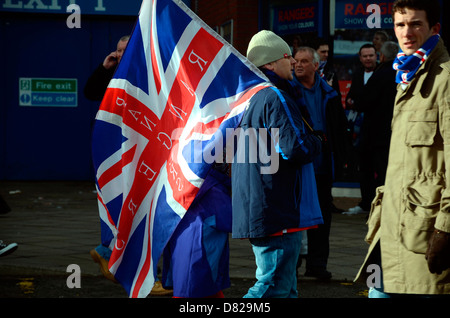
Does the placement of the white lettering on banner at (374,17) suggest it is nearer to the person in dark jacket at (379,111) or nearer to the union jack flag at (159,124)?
the person in dark jacket at (379,111)

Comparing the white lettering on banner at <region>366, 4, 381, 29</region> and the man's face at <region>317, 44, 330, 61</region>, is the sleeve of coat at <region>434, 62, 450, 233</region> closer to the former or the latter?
the man's face at <region>317, 44, 330, 61</region>

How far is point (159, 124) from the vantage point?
16.7 ft

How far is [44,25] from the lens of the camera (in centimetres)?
1620

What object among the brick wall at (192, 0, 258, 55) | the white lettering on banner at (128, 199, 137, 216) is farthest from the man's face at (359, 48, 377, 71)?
the white lettering on banner at (128, 199, 137, 216)

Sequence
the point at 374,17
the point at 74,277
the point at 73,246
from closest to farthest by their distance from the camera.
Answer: the point at 74,277, the point at 73,246, the point at 374,17

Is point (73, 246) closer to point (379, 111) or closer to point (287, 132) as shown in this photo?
point (379, 111)

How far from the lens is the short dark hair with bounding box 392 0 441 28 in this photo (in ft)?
12.3

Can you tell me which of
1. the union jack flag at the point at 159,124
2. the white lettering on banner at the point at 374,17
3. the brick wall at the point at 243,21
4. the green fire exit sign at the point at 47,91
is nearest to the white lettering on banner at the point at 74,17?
the green fire exit sign at the point at 47,91

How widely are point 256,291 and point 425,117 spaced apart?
1700 millimetres

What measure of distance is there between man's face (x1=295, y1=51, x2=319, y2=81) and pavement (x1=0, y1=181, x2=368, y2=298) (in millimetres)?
1703

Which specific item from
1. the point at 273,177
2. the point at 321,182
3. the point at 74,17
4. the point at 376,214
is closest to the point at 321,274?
the point at 321,182

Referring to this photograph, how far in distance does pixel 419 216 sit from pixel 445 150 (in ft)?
1.00

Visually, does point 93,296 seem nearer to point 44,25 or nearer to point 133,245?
point 133,245
